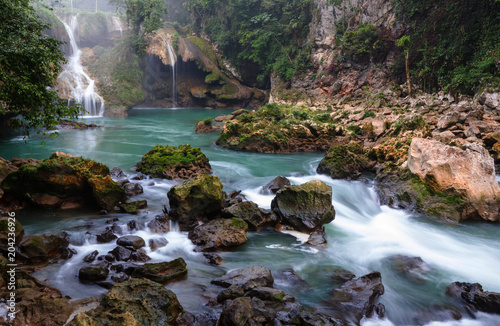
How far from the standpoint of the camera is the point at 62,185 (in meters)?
8.62

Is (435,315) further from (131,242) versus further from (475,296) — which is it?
(131,242)

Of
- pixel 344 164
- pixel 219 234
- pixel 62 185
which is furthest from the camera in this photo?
pixel 344 164

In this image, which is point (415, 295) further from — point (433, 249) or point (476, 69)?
point (476, 69)

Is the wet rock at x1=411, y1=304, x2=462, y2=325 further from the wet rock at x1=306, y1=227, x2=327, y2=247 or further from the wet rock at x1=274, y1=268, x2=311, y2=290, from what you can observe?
the wet rock at x1=306, y1=227, x2=327, y2=247

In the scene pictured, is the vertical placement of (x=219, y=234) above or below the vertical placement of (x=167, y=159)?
below

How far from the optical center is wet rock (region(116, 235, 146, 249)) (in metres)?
6.83

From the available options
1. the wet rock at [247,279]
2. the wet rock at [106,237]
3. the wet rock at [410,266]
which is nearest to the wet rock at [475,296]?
the wet rock at [410,266]

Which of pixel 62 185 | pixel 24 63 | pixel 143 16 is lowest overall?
pixel 62 185

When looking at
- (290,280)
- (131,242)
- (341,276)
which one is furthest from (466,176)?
(131,242)

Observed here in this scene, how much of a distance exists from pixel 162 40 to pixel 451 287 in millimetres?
37864

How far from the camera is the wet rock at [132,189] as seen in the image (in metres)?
10.0

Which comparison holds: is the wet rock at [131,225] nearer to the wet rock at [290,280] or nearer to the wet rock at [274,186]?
the wet rock at [290,280]

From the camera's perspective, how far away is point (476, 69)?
1739 centimetres

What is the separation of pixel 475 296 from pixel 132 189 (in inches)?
349
